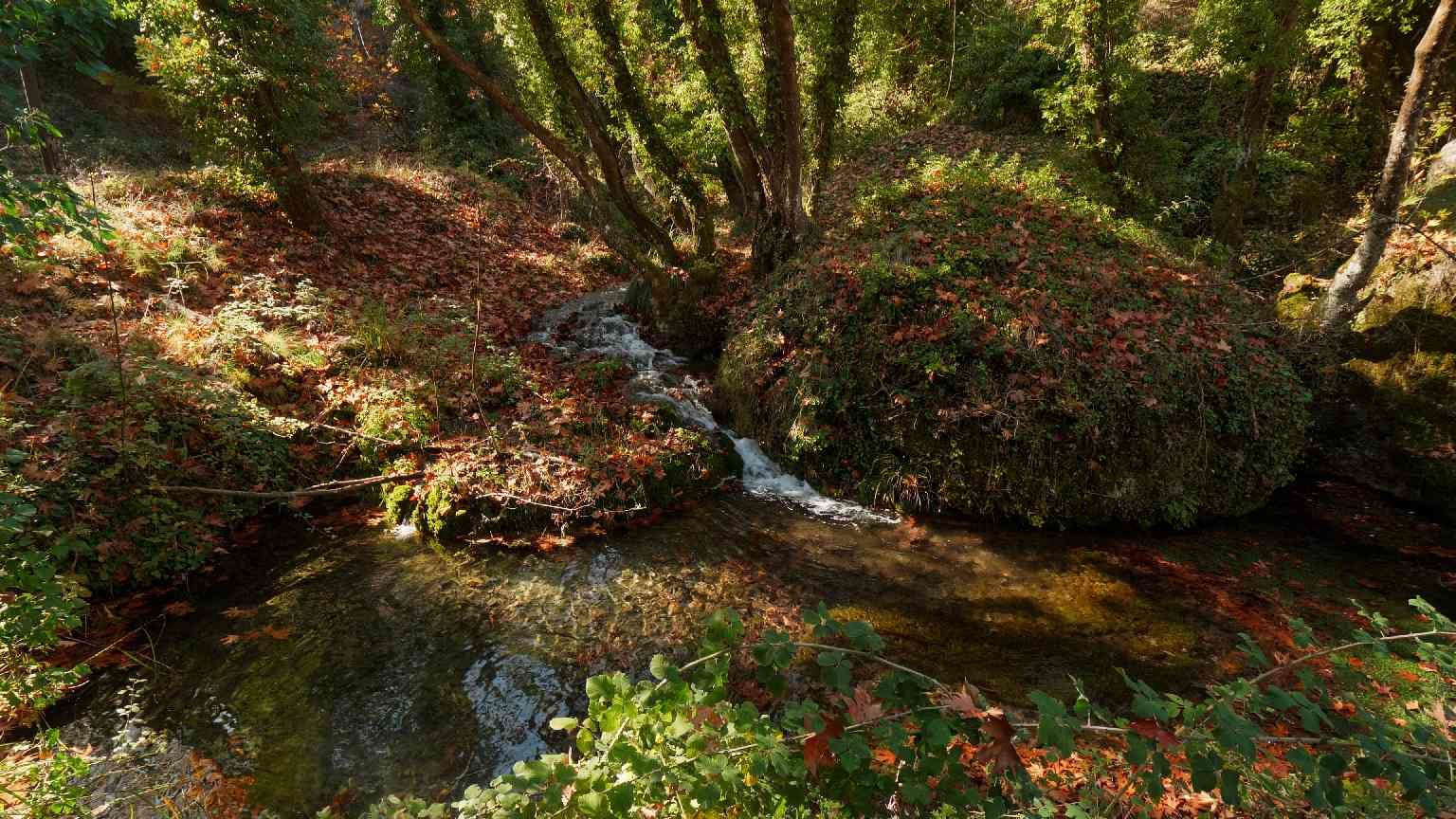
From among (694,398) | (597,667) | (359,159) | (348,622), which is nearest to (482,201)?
(359,159)

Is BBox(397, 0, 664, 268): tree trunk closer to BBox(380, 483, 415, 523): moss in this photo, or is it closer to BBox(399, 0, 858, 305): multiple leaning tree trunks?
BBox(399, 0, 858, 305): multiple leaning tree trunks

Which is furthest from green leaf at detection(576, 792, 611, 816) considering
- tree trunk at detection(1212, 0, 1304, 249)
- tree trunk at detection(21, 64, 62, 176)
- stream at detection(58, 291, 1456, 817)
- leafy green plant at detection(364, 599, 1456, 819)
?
tree trunk at detection(21, 64, 62, 176)

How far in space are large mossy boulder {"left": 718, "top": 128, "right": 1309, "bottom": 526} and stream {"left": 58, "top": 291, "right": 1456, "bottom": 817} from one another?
52 cm

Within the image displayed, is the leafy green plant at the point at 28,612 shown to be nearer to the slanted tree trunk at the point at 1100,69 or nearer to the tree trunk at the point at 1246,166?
the slanted tree trunk at the point at 1100,69

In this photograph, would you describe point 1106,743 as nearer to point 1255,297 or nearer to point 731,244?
point 1255,297

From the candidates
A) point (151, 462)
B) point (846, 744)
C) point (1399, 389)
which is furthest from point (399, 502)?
point (1399, 389)

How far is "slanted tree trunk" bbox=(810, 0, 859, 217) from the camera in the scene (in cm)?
1099

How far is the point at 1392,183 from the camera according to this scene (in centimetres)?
693

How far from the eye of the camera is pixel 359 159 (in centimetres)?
1616

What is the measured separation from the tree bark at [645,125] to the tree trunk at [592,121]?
32.9 inches

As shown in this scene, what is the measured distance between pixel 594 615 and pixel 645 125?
33.6 ft

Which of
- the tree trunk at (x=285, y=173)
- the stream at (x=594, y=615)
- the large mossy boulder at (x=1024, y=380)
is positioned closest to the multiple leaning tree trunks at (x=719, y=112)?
the large mossy boulder at (x=1024, y=380)

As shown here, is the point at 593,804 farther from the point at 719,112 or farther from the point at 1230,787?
the point at 719,112

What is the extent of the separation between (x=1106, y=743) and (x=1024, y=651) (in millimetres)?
987
